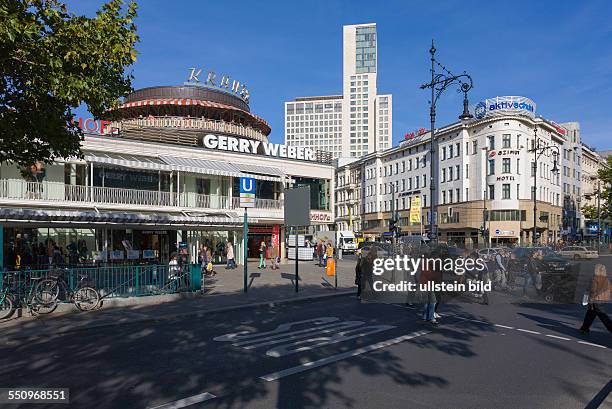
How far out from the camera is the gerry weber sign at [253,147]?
32500 millimetres

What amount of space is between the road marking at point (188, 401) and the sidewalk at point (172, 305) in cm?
579

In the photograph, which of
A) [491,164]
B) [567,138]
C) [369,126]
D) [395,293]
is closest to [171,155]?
[395,293]

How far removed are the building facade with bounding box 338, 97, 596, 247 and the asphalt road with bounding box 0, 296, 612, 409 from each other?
44.6 m

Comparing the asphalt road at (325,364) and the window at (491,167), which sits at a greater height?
the window at (491,167)

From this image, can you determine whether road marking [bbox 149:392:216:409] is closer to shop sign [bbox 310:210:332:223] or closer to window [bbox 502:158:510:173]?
shop sign [bbox 310:210:332:223]

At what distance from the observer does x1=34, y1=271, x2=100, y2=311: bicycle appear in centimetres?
1259

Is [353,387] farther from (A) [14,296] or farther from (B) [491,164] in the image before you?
(B) [491,164]

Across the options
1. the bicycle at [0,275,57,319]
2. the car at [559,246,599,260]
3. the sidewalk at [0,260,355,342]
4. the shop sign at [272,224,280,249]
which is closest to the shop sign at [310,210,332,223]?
the shop sign at [272,224,280,249]

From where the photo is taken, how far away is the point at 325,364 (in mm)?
7711

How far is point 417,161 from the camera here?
7344 centimetres

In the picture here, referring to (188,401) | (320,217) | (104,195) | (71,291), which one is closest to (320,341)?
(188,401)

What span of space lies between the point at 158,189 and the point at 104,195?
3.52m

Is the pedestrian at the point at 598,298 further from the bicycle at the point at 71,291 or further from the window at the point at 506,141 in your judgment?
the window at the point at 506,141

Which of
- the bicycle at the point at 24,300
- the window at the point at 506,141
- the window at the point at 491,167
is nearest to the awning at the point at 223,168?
the bicycle at the point at 24,300
